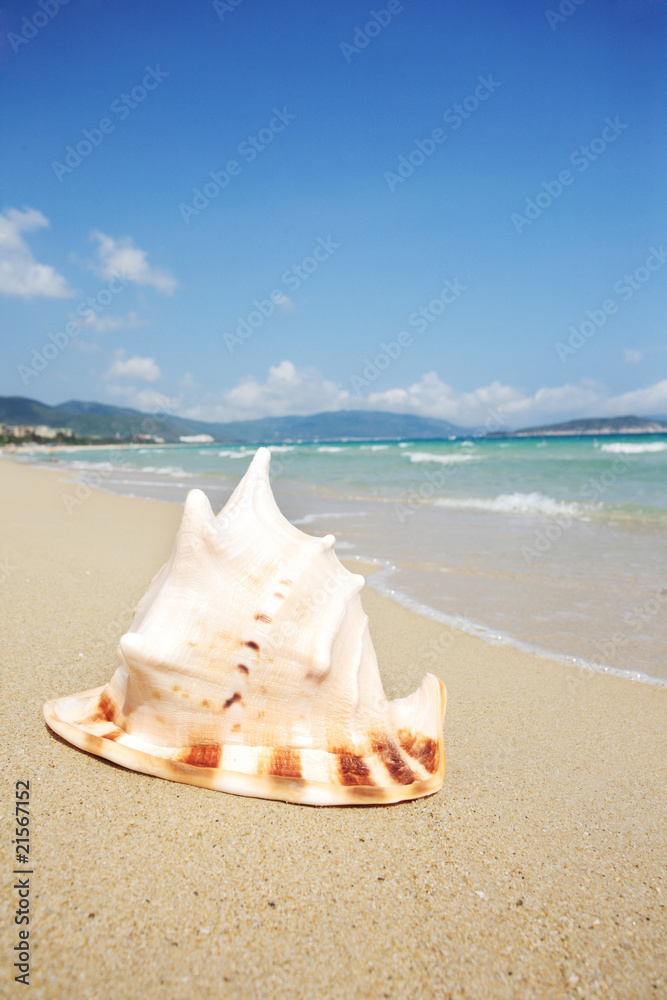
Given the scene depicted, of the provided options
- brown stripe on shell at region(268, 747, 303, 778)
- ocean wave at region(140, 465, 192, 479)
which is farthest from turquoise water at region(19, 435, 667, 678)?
ocean wave at region(140, 465, 192, 479)

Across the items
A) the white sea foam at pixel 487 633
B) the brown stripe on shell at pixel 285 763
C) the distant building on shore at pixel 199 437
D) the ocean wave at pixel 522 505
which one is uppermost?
the distant building on shore at pixel 199 437

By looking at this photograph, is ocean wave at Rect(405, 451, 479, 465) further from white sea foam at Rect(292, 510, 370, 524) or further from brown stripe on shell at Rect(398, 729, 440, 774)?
brown stripe on shell at Rect(398, 729, 440, 774)

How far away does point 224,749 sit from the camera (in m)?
1.86

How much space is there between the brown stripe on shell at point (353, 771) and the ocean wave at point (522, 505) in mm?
9257

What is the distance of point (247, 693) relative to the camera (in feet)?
6.20

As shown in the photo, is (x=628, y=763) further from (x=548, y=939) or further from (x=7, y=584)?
(x=7, y=584)

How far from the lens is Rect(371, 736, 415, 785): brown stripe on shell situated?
1.92 m

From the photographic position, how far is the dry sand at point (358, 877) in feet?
4.26

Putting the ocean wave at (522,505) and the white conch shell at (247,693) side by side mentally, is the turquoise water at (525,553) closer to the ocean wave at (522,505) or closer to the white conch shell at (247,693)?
the ocean wave at (522,505)

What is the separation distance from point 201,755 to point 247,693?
256 mm
